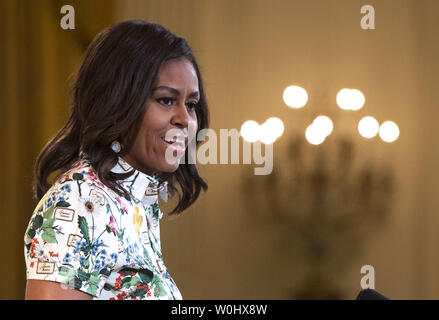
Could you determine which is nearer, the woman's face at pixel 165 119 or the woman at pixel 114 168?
the woman at pixel 114 168

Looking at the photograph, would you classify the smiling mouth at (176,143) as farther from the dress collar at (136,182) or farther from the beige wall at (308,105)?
the beige wall at (308,105)

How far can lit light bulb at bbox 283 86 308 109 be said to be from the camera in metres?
4.02

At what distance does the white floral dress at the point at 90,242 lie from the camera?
0.84m

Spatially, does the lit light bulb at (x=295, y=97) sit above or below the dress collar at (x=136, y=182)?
above

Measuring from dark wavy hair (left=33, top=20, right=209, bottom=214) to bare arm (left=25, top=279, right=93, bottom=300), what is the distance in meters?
0.19

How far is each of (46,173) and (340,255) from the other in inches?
131

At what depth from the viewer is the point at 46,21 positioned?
3.58 metres

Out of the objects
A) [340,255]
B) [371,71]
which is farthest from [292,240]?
[371,71]

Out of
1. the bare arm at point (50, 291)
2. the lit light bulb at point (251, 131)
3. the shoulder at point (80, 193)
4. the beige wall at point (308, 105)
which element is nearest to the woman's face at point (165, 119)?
the shoulder at point (80, 193)

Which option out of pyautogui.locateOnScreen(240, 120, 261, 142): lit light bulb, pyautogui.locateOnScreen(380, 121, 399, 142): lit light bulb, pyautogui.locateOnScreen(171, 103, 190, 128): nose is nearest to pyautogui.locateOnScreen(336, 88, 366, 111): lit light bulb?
pyautogui.locateOnScreen(380, 121, 399, 142): lit light bulb

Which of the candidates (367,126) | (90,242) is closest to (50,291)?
(90,242)

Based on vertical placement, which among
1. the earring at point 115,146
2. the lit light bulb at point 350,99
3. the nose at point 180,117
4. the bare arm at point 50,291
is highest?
the lit light bulb at point 350,99

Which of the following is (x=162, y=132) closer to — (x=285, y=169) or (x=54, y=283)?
(x=54, y=283)
